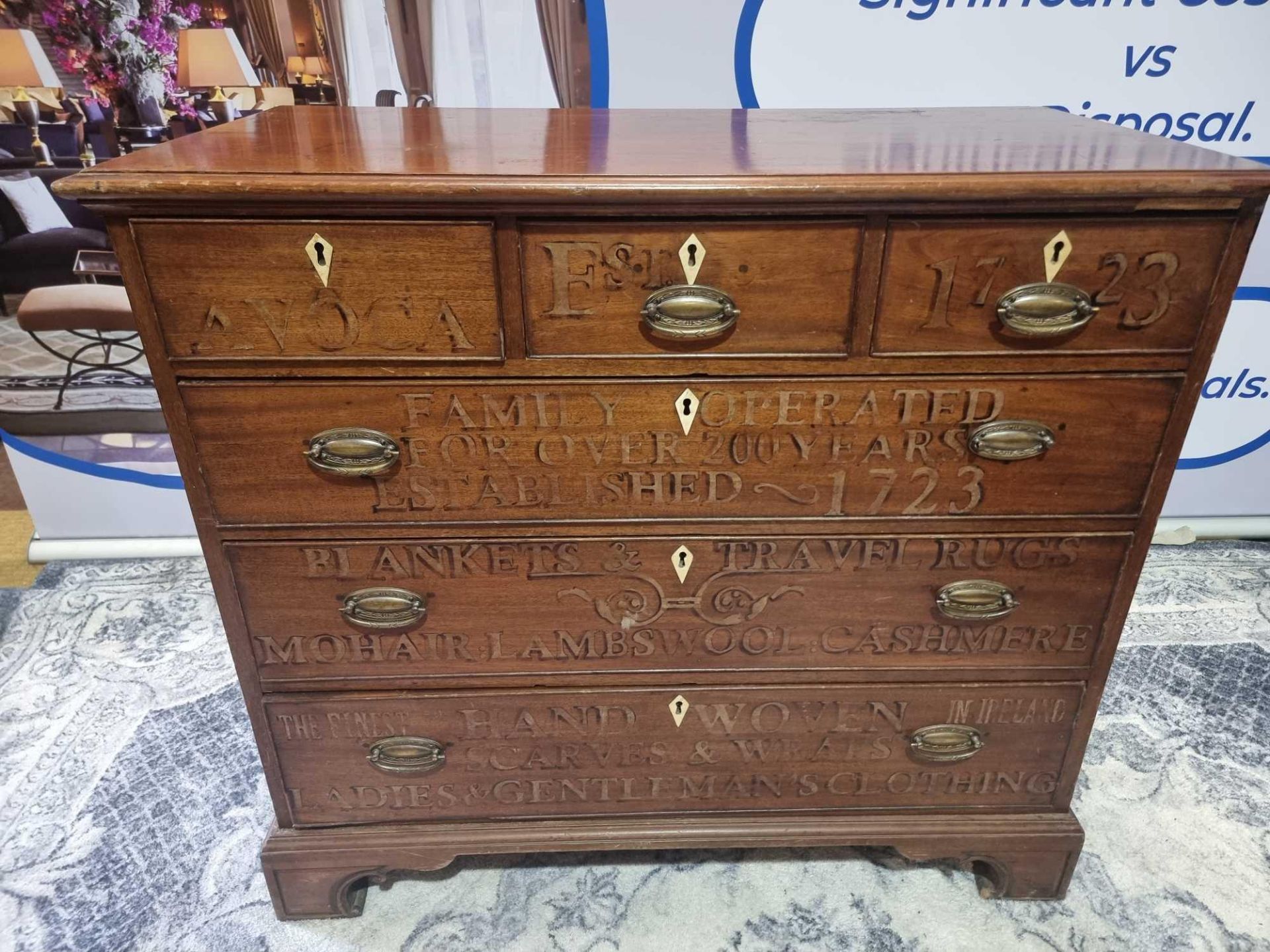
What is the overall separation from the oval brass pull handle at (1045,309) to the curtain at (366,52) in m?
1.32

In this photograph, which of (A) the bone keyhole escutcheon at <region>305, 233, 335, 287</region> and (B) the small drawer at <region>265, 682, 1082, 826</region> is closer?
(A) the bone keyhole escutcheon at <region>305, 233, 335, 287</region>

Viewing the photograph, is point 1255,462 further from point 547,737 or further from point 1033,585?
point 547,737

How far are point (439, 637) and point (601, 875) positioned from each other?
0.59m

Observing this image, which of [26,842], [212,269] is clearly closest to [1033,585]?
[212,269]

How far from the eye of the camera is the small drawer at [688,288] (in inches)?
37.3

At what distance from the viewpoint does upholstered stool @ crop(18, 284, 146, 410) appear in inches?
76.4

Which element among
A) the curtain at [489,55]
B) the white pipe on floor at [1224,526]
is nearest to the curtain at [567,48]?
the curtain at [489,55]

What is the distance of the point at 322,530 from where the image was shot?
110 centimetres

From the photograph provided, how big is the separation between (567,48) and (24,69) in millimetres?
1180

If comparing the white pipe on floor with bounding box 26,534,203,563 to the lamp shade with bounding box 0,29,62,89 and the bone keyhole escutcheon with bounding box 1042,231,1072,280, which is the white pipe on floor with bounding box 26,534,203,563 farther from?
the bone keyhole escutcheon with bounding box 1042,231,1072,280

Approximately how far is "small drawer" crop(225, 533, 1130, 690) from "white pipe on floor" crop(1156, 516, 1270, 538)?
134 cm

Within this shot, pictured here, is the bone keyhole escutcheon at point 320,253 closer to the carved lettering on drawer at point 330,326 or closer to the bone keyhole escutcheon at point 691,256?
the carved lettering on drawer at point 330,326

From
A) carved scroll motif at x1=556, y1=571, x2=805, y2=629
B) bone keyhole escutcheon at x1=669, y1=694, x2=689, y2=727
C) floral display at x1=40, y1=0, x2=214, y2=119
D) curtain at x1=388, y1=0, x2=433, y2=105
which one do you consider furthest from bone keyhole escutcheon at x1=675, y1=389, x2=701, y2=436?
floral display at x1=40, y1=0, x2=214, y2=119

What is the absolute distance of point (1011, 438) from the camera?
105 centimetres
